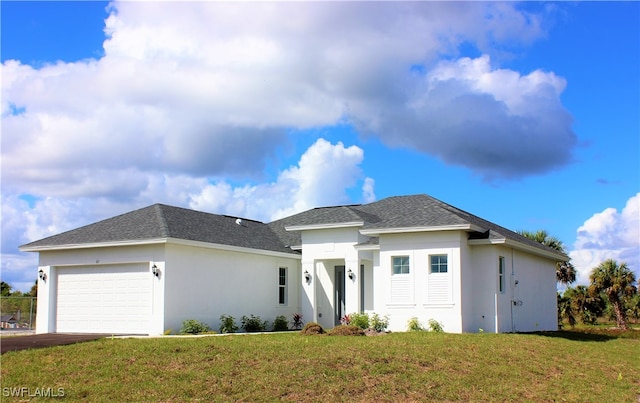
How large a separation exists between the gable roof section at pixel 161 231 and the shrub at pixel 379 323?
668cm

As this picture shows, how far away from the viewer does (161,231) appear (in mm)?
23672

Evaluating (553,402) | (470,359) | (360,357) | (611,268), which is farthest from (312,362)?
(611,268)

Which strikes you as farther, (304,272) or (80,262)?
(304,272)

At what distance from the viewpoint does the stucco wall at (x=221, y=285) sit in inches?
931

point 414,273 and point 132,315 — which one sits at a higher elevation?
point 414,273

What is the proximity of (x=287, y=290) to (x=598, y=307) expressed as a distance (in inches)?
1002

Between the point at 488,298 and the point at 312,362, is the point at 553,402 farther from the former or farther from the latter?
the point at 488,298

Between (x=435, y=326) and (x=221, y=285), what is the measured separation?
28.8ft

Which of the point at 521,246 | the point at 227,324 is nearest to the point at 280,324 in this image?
the point at 227,324

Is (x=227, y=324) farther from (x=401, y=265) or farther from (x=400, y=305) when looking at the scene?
(x=401, y=265)

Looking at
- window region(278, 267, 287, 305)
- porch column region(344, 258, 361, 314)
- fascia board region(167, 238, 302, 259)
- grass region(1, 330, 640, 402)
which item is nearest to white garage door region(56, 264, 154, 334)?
fascia board region(167, 238, 302, 259)

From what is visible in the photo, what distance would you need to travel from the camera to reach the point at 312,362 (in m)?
14.5

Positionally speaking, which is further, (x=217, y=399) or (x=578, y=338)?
(x=578, y=338)

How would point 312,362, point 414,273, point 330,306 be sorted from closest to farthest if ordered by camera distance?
point 312,362 < point 414,273 < point 330,306
